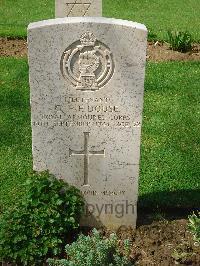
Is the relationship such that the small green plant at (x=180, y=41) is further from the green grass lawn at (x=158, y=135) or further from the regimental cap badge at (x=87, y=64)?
the regimental cap badge at (x=87, y=64)

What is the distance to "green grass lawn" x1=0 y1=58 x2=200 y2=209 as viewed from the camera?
5730mm

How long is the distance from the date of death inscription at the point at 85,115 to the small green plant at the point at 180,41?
569cm

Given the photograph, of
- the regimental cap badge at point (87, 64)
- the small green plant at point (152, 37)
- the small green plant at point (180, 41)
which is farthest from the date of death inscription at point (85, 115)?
the small green plant at point (152, 37)

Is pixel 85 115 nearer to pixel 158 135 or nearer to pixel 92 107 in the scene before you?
pixel 92 107

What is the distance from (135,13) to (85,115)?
9.10m

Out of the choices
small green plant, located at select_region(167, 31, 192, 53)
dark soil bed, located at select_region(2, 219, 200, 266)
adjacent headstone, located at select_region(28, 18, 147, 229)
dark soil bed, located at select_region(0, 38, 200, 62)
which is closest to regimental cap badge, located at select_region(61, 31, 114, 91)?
adjacent headstone, located at select_region(28, 18, 147, 229)

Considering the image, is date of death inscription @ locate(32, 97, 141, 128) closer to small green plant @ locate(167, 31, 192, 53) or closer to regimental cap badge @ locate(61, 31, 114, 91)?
regimental cap badge @ locate(61, 31, 114, 91)

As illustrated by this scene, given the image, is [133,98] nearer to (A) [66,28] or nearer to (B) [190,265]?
(A) [66,28]

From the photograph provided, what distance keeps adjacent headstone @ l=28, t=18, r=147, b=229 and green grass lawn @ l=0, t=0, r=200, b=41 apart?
642 cm

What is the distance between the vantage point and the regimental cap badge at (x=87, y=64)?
13.9ft

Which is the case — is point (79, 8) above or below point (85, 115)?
above

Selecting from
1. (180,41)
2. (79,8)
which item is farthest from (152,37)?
(79,8)

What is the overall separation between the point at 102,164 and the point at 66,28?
132 cm

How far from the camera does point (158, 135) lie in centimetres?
696
